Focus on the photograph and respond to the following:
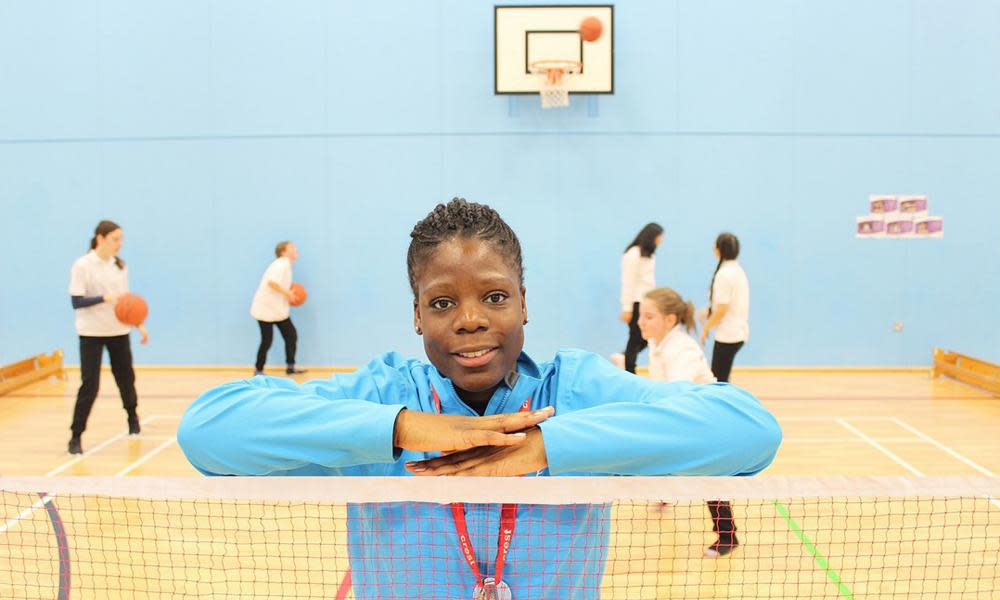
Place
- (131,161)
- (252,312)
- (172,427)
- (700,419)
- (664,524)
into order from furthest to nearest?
(131,161)
(252,312)
(172,427)
(664,524)
(700,419)

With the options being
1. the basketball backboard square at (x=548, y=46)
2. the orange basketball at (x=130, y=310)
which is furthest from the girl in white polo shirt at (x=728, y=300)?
the orange basketball at (x=130, y=310)

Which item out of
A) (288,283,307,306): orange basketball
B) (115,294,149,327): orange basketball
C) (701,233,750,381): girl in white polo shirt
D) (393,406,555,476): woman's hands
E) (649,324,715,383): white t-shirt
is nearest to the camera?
(393,406,555,476): woman's hands

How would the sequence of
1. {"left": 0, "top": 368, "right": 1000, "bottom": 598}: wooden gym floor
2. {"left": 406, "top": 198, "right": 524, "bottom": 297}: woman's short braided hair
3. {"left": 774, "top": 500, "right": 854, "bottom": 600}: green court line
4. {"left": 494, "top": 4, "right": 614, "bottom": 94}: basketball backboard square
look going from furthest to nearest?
{"left": 494, "top": 4, "right": 614, "bottom": 94}: basketball backboard square < {"left": 0, "top": 368, "right": 1000, "bottom": 598}: wooden gym floor < {"left": 774, "top": 500, "right": 854, "bottom": 600}: green court line < {"left": 406, "top": 198, "right": 524, "bottom": 297}: woman's short braided hair

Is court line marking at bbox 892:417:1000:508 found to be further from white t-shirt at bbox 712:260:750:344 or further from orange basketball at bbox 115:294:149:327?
orange basketball at bbox 115:294:149:327

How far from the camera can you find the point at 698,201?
1090 cm

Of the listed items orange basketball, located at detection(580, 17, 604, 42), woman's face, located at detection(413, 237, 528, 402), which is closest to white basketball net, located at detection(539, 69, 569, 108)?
orange basketball, located at detection(580, 17, 604, 42)

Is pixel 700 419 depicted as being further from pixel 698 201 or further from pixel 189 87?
pixel 189 87

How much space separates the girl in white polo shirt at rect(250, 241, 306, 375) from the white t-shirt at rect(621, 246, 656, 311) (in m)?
4.40

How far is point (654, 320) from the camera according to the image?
5.16 meters

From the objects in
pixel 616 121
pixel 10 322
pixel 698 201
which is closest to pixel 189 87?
pixel 10 322

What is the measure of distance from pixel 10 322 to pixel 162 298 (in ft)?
7.51

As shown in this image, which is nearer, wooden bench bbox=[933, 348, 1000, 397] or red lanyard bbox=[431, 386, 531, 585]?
red lanyard bbox=[431, 386, 531, 585]

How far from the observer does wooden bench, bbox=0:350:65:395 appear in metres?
9.63

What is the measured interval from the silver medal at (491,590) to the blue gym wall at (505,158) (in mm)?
9359
